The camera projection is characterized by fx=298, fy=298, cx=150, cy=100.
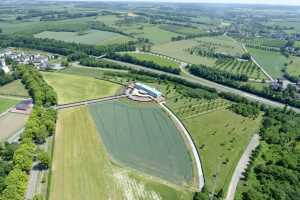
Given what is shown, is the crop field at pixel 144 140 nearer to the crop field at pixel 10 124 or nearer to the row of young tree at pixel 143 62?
the crop field at pixel 10 124

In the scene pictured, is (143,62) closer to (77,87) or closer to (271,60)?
(77,87)

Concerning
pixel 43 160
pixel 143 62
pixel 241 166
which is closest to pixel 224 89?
pixel 143 62

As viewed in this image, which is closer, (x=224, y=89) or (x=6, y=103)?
(x=6, y=103)

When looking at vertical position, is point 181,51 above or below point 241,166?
→ below

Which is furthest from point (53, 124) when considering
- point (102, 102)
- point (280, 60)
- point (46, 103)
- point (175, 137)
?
point (280, 60)

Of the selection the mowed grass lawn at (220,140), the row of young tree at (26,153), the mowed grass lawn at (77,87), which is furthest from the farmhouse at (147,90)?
the row of young tree at (26,153)

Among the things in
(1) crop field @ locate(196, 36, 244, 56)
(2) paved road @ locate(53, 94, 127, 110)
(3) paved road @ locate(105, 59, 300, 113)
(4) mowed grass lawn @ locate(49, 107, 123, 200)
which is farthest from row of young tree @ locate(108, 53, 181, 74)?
(4) mowed grass lawn @ locate(49, 107, 123, 200)

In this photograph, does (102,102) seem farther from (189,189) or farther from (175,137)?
(189,189)
